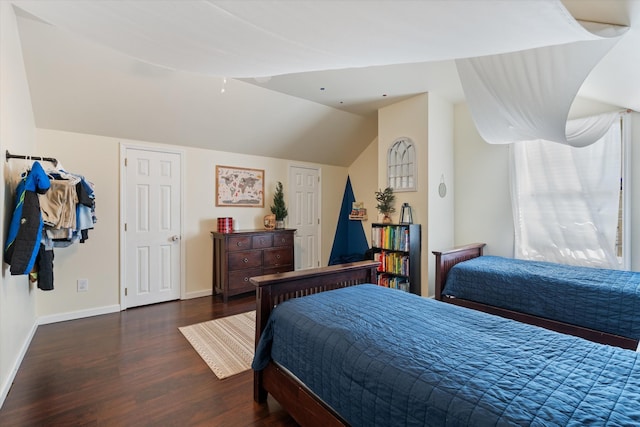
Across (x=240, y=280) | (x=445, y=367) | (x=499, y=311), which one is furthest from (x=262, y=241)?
(x=445, y=367)

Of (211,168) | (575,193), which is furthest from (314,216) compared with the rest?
(575,193)

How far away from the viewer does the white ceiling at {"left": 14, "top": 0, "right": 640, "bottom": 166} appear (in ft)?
2.93

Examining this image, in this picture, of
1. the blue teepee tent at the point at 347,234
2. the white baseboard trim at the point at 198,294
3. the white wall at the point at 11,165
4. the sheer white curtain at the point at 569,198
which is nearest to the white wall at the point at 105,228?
the white baseboard trim at the point at 198,294

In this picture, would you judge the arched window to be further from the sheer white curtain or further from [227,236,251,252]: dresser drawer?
[227,236,251,252]: dresser drawer

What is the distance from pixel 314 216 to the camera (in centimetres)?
561

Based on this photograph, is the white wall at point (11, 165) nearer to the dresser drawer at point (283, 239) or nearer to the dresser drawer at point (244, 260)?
the dresser drawer at point (244, 260)

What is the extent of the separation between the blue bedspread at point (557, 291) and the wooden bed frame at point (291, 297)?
51.7 inches

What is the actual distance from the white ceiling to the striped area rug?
84.9 inches

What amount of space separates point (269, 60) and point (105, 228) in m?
3.48

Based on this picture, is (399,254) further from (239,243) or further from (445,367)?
(445,367)

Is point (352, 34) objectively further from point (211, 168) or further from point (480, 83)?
point (211, 168)

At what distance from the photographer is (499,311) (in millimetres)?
2979

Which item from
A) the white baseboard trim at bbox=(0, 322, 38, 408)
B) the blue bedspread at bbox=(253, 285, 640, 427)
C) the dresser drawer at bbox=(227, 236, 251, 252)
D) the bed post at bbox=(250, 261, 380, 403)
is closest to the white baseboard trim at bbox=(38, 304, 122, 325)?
the white baseboard trim at bbox=(0, 322, 38, 408)

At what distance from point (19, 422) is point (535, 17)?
10.6 ft
